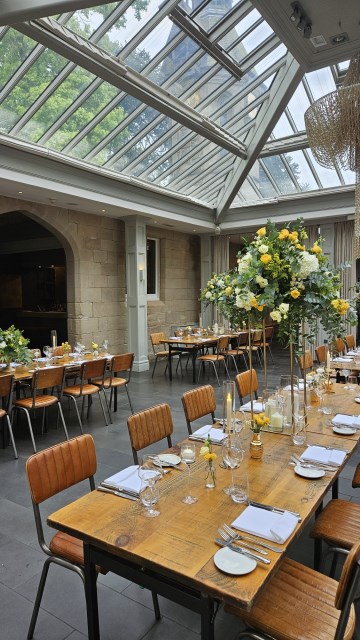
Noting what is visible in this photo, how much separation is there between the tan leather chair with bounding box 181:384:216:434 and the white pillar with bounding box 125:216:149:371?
5345 millimetres

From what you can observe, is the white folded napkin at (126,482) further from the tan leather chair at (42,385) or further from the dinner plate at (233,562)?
the tan leather chair at (42,385)

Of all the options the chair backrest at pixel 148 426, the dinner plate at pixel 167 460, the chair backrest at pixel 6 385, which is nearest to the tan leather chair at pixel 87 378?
the chair backrest at pixel 6 385

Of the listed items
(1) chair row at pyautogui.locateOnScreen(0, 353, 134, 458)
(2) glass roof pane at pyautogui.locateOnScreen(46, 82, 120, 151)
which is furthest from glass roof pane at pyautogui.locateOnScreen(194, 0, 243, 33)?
(1) chair row at pyautogui.locateOnScreen(0, 353, 134, 458)

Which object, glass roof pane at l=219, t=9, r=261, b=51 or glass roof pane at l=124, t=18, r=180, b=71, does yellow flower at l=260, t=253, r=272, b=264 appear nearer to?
glass roof pane at l=124, t=18, r=180, b=71

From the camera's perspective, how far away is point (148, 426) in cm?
252

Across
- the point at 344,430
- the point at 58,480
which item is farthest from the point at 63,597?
the point at 344,430

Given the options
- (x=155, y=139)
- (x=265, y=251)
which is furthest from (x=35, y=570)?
(x=155, y=139)

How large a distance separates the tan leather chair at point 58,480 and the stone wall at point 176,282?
764 centimetres

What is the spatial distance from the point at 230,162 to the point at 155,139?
2455 millimetres

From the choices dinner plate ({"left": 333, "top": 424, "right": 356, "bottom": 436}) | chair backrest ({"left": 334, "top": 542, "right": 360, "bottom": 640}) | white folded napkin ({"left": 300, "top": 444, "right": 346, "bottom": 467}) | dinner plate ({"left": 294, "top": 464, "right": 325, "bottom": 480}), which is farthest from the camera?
dinner plate ({"left": 333, "top": 424, "right": 356, "bottom": 436})

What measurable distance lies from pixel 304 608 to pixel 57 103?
5.70m

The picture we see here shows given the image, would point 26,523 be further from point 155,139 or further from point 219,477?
point 155,139

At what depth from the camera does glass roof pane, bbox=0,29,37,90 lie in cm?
412

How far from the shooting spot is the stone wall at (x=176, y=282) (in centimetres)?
1001
